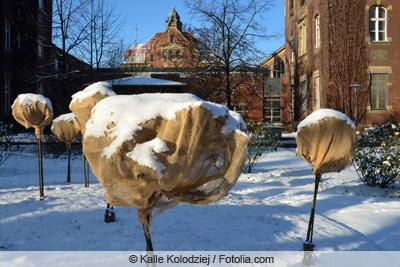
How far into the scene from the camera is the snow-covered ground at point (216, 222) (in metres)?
5.19

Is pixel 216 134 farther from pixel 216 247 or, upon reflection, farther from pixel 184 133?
pixel 216 247

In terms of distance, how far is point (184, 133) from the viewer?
2.15 meters

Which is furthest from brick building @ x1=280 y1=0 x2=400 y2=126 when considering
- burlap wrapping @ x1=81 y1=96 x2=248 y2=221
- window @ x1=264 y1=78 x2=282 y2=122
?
burlap wrapping @ x1=81 y1=96 x2=248 y2=221

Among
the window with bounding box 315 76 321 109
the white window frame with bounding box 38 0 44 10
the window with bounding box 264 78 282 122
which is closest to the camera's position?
the window with bounding box 315 76 321 109

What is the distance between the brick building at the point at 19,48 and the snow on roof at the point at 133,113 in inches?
1116

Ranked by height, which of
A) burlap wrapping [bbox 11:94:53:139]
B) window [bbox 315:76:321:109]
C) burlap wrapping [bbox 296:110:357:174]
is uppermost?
window [bbox 315:76:321:109]

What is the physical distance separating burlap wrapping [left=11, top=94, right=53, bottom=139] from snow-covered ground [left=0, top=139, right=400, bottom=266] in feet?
4.87

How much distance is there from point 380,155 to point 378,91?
55.3 feet

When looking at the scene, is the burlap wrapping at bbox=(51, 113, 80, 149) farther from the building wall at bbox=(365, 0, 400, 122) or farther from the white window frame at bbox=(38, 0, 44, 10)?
the white window frame at bbox=(38, 0, 44, 10)

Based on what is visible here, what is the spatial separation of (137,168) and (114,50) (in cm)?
1835

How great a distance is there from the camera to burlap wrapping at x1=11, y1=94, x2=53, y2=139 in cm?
709

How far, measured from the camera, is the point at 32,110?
23.4ft

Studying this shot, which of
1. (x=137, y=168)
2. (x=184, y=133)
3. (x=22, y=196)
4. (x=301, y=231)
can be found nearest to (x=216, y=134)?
(x=184, y=133)

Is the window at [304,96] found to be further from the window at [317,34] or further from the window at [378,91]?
the window at [378,91]
